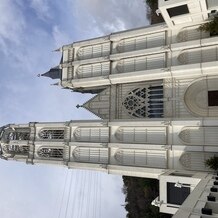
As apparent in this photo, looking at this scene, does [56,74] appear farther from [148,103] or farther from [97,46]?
[148,103]

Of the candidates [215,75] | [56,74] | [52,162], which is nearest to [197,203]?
[215,75]

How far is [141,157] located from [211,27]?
43.4 ft

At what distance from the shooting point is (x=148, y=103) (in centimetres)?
3534

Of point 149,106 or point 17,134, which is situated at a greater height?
point 149,106

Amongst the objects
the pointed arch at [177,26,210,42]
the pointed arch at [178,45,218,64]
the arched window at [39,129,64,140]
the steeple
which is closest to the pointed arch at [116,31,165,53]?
the pointed arch at [177,26,210,42]

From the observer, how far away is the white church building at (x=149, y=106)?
3086cm

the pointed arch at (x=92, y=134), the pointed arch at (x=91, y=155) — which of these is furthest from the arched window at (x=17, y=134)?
the pointed arch at (x=91, y=155)

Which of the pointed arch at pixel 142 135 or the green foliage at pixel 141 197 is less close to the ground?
the pointed arch at pixel 142 135

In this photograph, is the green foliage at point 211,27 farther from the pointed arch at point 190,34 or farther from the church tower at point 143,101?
the pointed arch at point 190,34

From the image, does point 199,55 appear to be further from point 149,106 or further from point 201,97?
point 149,106

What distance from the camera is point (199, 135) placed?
31.1m

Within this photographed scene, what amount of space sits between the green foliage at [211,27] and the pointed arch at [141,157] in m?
11.5

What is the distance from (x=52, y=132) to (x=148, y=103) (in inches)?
448

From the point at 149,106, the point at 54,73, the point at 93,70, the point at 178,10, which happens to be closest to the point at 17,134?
the point at 54,73
